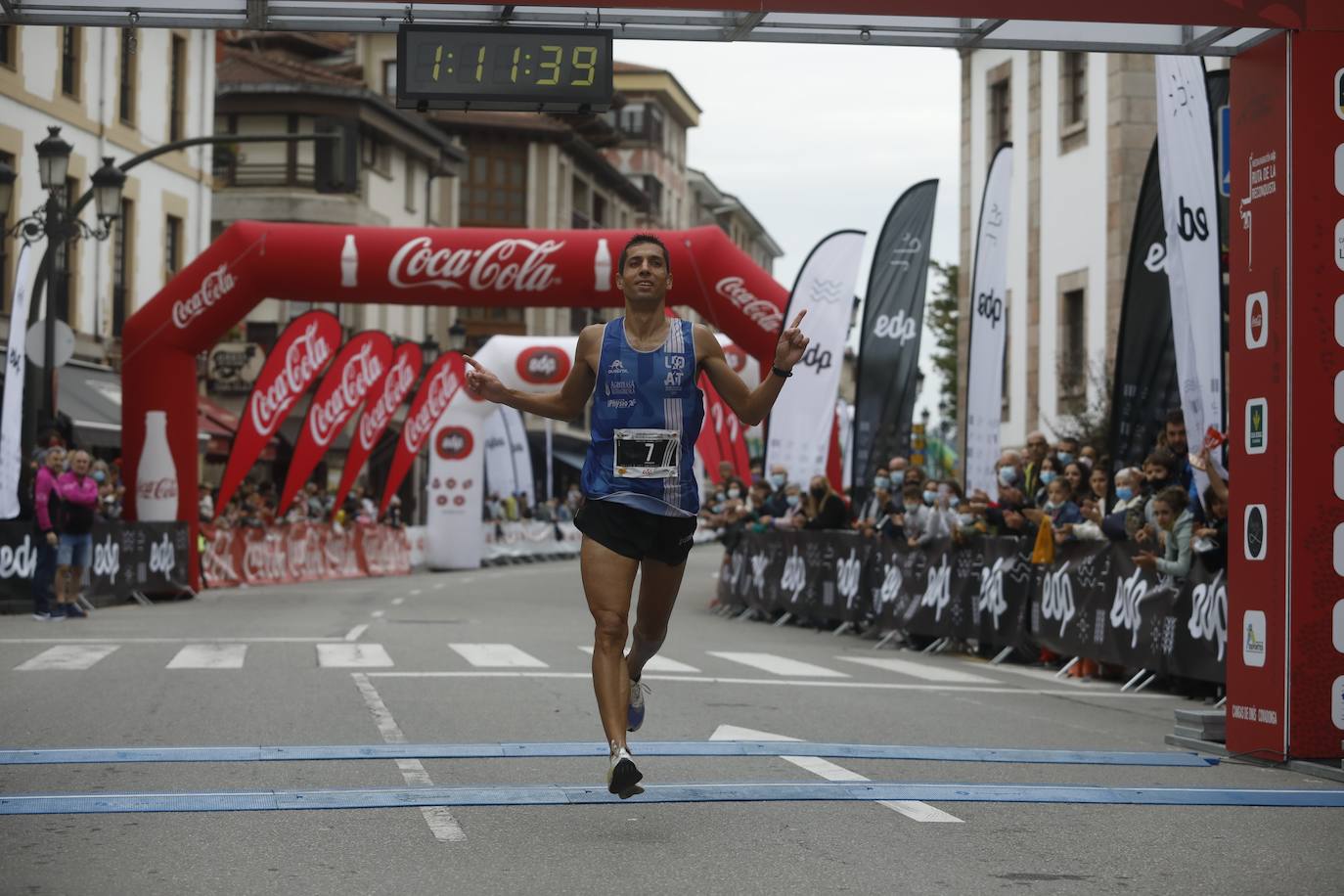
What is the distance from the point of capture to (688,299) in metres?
25.0

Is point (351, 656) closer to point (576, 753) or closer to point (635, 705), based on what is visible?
point (576, 753)

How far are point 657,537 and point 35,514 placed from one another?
15667mm

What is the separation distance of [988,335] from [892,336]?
2742 mm

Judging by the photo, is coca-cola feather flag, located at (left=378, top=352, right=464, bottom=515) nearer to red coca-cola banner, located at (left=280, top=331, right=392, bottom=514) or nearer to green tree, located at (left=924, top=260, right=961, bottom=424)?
red coca-cola banner, located at (left=280, top=331, right=392, bottom=514)

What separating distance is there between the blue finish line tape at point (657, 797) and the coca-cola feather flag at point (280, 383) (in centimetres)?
2180

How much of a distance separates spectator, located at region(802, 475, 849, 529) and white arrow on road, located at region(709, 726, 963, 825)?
13.1m

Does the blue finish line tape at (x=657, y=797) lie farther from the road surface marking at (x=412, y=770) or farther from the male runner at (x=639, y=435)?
the male runner at (x=639, y=435)

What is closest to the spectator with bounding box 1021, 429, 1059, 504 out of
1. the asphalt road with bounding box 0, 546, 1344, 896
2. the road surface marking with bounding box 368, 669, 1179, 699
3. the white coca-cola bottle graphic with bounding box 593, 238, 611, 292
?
the asphalt road with bounding box 0, 546, 1344, 896

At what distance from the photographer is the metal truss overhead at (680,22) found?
966cm

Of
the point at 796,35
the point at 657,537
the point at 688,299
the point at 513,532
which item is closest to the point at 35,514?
the point at 688,299

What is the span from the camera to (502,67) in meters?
9.93

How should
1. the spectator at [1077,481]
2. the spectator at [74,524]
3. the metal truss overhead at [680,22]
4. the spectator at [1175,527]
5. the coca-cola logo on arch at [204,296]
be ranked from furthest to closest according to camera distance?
the coca-cola logo on arch at [204,296]
the spectator at [74,524]
the spectator at [1077,481]
the spectator at [1175,527]
the metal truss overhead at [680,22]

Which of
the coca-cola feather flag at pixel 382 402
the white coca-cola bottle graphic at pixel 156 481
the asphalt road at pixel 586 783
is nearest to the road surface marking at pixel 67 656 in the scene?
the asphalt road at pixel 586 783

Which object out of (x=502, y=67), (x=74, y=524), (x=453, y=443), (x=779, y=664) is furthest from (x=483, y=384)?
(x=453, y=443)
